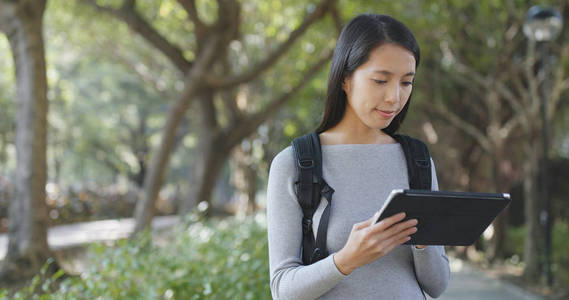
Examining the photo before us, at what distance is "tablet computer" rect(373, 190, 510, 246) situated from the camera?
65.7 inches

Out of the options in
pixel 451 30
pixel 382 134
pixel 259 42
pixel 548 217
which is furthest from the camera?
pixel 259 42

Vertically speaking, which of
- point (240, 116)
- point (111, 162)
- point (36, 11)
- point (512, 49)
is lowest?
point (111, 162)

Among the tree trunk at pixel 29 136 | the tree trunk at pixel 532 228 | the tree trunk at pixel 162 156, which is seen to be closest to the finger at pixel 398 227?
the tree trunk at pixel 29 136

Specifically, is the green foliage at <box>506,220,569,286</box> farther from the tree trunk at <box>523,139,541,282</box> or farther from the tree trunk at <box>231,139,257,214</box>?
the tree trunk at <box>231,139,257,214</box>

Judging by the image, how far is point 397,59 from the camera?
1.95 m

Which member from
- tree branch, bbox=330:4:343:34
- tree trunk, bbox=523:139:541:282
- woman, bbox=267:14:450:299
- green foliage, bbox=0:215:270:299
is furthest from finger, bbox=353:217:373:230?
tree branch, bbox=330:4:343:34

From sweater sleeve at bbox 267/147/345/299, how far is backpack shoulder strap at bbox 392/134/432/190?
408 mm

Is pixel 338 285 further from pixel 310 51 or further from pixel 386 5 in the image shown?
pixel 310 51

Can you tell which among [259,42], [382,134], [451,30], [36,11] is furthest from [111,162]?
[382,134]

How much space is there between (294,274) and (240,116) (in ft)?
41.7

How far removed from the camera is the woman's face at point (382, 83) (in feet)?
6.37

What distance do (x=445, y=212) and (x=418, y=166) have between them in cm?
31

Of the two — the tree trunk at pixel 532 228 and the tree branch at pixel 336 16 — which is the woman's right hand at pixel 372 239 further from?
the tree branch at pixel 336 16

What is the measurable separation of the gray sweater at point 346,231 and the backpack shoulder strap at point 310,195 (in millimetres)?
24
